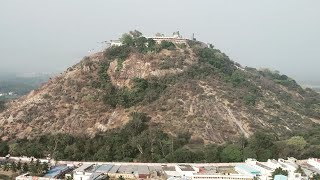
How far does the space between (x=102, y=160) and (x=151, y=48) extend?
22062 mm

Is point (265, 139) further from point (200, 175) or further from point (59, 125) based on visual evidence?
point (59, 125)

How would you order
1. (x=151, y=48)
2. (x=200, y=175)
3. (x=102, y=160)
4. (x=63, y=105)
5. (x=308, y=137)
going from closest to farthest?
(x=200, y=175) → (x=102, y=160) → (x=308, y=137) → (x=63, y=105) → (x=151, y=48)

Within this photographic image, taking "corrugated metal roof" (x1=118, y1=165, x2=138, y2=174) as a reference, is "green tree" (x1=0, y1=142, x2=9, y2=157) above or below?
above

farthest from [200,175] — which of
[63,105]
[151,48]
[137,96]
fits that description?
[151,48]

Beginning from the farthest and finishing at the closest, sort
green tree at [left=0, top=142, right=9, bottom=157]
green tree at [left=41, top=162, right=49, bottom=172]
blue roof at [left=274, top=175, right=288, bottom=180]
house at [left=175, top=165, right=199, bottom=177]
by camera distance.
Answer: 1. green tree at [left=0, top=142, right=9, bottom=157]
2. green tree at [left=41, top=162, right=49, bottom=172]
3. house at [left=175, top=165, right=199, bottom=177]
4. blue roof at [left=274, top=175, right=288, bottom=180]

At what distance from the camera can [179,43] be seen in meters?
64.7

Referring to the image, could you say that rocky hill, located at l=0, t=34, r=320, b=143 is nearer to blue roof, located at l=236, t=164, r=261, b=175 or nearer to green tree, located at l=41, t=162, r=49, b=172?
blue roof, located at l=236, t=164, r=261, b=175

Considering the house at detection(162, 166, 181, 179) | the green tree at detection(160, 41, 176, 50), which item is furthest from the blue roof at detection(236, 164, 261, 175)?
the green tree at detection(160, 41, 176, 50)

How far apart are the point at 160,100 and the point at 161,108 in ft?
4.90

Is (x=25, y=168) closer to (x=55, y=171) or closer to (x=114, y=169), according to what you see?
(x=55, y=171)

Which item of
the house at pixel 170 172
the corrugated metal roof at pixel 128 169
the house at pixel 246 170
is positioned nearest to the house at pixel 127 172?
the corrugated metal roof at pixel 128 169

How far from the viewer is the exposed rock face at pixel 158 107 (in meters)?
49.5

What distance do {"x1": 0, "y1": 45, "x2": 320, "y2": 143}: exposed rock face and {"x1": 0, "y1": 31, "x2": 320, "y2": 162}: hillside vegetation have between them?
0.12 meters

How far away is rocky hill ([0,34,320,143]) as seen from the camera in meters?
49.8
